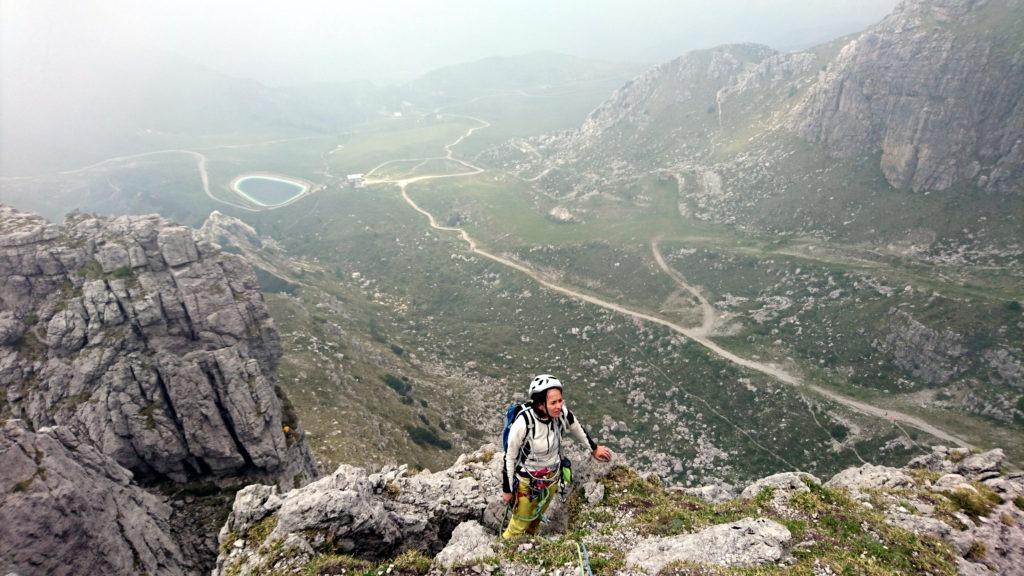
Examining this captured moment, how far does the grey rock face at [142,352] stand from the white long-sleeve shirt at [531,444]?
3061 cm

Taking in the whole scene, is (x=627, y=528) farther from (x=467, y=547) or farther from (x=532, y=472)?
(x=467, y=547)

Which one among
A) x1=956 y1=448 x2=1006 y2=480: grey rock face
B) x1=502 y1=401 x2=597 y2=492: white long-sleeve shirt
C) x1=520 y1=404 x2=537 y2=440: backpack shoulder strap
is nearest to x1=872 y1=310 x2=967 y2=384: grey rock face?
x1=956 y1=448 x2=1006 y2=480: grey rock face

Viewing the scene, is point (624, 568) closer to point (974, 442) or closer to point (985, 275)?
point (974, 442)

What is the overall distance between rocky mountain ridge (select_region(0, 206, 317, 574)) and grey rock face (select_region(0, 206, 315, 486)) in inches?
3.7

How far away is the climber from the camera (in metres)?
12.0

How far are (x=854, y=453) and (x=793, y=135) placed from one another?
344 feet

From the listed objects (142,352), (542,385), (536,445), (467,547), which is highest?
(542,385)

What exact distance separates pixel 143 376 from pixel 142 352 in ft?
7.82

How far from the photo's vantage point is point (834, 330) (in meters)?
81.8

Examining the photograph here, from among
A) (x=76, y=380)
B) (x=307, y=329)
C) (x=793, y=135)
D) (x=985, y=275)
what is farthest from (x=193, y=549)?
(x=793, y=135)

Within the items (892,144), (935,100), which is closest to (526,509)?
(892,144)

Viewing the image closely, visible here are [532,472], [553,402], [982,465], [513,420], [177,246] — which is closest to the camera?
[553,402]

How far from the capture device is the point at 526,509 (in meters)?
13.2

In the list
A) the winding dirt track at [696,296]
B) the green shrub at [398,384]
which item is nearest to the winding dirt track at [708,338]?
the winding dirt track at [696,296]
